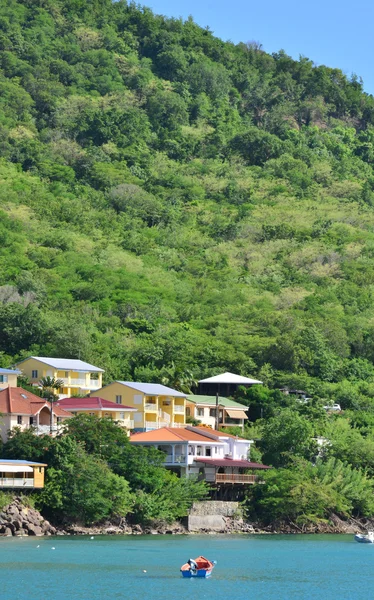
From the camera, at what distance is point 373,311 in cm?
11112

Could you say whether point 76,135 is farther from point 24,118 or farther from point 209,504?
point 209,504

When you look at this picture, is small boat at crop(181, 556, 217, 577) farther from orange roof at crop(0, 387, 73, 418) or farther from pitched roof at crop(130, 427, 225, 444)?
pitched roof at crop(130, 427, 225, 444)

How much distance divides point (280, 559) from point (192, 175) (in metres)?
95.9

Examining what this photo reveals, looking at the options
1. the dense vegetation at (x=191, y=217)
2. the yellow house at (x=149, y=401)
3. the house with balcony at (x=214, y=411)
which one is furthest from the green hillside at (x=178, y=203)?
the yellow house at (x=149, y=401)

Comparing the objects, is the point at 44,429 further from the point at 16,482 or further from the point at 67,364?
the point at 67,364

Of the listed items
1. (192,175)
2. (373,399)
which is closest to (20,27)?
(192,175)

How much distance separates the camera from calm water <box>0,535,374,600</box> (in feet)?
158

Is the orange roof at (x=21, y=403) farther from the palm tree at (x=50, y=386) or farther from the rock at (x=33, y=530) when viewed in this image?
the rock at (x=33, y=530)

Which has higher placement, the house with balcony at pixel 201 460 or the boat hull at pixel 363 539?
the house with balcony at pixel 201 460

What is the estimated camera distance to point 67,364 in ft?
282

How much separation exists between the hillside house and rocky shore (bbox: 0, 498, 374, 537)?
52.7 feet

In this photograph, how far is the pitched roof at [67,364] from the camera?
84606 mm

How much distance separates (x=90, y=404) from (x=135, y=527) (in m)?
12.4

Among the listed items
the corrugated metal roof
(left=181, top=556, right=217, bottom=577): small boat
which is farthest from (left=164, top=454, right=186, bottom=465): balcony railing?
(left=181, top=556, right=217, bottom=577): small boat
